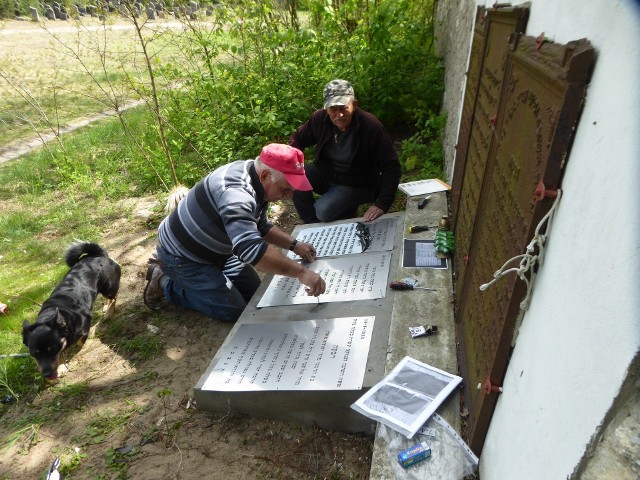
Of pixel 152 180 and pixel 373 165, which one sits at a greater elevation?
pixel 373 165

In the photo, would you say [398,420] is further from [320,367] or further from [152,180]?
[152,180]

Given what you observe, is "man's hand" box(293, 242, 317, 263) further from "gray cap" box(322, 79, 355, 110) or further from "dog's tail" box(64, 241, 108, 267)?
"dog's tail" box(64, 241, 108, 267)

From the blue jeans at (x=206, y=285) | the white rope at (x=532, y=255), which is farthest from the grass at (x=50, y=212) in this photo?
the white rope at (x=532, y=255)

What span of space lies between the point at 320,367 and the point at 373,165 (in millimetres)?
2461

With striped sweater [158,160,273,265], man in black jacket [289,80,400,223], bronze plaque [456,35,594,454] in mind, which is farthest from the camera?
man in black jacket [289,80,400,223]

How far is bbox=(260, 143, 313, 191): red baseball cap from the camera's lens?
2.70 m

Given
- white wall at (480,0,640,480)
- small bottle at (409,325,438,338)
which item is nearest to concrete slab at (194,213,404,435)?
small bottle at (409,325,438,338)

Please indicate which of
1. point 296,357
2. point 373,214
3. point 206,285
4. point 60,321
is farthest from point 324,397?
point 60,321

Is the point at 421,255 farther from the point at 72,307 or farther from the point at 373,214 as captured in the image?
the point at 72,307

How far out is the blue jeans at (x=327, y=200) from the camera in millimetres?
4258

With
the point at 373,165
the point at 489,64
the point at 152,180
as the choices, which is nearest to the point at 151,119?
the point at 152,180

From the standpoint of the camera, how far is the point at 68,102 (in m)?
11.5

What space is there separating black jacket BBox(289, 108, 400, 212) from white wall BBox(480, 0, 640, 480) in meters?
2.62

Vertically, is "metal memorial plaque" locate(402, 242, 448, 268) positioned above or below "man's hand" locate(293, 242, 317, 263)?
above
